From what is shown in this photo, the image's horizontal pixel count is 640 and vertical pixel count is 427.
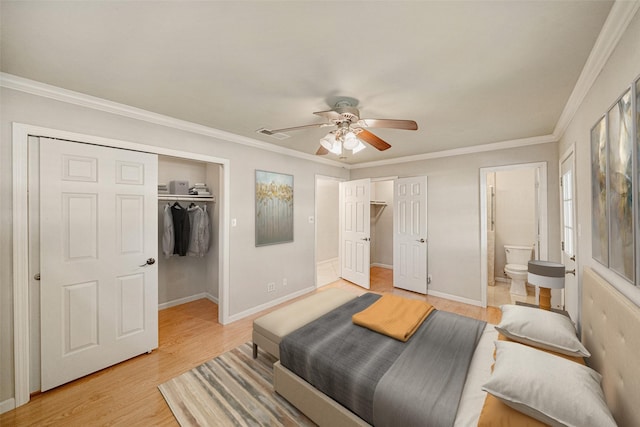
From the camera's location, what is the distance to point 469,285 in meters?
3.84

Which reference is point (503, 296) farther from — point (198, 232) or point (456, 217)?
point (198, 232)

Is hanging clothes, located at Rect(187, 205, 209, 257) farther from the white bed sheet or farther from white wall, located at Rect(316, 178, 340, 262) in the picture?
the white bed sheet

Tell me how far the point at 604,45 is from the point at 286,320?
9.42 feet

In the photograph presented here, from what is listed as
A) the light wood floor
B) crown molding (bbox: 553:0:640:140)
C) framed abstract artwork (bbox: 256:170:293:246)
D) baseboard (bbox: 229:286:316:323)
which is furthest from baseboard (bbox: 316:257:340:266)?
crown molding (bbox: 553:0:640:140)

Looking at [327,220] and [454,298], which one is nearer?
[454,298]

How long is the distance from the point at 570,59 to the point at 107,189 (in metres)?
3.79

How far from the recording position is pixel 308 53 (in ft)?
5.08

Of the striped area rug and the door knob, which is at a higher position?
the door knob

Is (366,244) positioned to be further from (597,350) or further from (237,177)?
(597,350)

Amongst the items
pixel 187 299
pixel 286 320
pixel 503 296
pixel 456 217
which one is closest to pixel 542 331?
pixel 286 320

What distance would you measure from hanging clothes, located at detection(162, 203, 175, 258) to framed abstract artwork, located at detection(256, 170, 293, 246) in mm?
1285

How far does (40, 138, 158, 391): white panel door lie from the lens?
2.02 metres

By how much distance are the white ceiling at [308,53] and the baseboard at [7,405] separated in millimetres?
2437

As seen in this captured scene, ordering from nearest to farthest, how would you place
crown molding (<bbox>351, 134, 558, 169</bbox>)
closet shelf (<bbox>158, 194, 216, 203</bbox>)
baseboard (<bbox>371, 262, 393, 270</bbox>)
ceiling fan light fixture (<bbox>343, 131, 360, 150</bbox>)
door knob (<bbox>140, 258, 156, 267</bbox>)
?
1. ceiling fan light fixture (<bbox>343, 131, 360, 150</bbox>)
2. door knob (<bbox>140, 258, 156, 267</bbox>)
3. crown molding (<bbox>351, 134, 558, 169</bbox>)
4. closet shelf (<bbox>158, 194, 216, 203</bbox>)
5. baseboard (<bbox>371, 262, 393, 270</bbox>)
